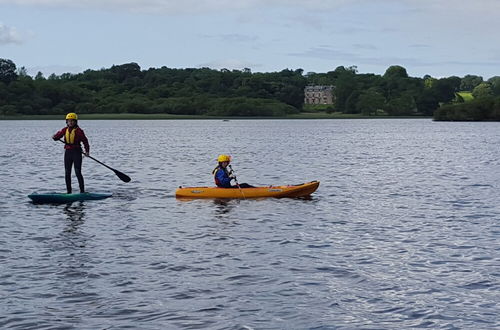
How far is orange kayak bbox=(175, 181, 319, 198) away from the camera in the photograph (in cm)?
2597

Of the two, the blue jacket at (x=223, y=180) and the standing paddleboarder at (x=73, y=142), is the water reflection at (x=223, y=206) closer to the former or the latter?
the blue jacket at (x=223, y=180)

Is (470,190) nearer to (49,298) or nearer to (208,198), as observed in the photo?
(208,198)

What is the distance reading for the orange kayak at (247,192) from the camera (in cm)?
2597

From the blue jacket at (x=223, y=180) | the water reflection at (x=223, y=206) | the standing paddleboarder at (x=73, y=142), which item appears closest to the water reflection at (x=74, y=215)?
the standing paddleboarder at (x=73, y=142)

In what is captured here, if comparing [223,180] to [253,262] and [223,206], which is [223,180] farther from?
[253,262]

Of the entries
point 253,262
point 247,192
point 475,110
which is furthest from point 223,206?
point 475,110

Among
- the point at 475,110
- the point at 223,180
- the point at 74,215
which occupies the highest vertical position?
the point at 475,110

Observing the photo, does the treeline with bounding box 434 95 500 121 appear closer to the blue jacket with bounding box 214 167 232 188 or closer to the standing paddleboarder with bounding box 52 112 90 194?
the blue jacket with bounding box 214 167 232 188

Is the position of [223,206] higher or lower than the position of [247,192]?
lower

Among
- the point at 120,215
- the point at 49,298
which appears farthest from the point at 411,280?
the point at 120,215

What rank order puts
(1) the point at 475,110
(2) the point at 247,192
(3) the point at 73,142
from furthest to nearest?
(1) the point at 475,110, (2) the point at 247,192, (3) the point at 73,142

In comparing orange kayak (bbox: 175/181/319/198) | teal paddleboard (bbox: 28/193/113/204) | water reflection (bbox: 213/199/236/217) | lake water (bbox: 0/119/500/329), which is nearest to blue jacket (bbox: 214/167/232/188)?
orange kayak (bbox: 175/181/319/198)

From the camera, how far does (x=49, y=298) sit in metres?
12.5

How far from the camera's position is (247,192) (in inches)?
1025
